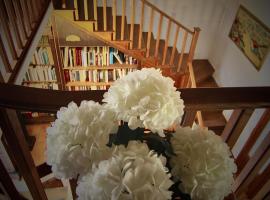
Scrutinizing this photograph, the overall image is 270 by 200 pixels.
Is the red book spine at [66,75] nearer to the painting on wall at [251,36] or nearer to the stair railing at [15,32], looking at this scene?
the stair railing at [15,32]

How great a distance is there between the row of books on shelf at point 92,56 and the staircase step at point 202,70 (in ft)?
3.95

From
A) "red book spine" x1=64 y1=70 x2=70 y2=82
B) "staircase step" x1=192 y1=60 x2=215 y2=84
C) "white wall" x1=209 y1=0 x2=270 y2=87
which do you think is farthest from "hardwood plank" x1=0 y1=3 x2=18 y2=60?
"staircase step" x1=192 y1=60 x2=215 y2=84

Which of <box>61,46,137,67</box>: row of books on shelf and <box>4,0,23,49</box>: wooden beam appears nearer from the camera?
<box>4,0,23,49</box>: wooden beam

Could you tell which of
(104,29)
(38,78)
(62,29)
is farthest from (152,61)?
(38,78)

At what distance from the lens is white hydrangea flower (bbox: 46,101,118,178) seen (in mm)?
544

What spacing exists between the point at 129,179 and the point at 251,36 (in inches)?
146

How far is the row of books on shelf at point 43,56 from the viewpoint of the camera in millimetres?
3836

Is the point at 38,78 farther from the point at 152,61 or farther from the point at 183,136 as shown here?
the point at 183,136

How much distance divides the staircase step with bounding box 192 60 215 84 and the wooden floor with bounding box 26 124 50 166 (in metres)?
2.75

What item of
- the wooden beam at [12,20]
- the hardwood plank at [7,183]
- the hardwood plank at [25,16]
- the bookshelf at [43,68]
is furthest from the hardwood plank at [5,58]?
the bookshelf at [43,68]

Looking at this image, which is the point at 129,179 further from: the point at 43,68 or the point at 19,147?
the point at 43,68

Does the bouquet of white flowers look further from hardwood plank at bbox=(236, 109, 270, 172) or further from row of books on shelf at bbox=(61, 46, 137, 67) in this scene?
row of books on shelf at bbox=(61, 46, 137, 67)

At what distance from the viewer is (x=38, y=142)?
13.6 ft

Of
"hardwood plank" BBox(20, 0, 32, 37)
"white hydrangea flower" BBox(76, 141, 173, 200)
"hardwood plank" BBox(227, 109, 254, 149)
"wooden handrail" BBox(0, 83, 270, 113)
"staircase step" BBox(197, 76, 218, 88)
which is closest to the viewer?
"white hydrangea flower" BBox(76, 141, 173, 200)
